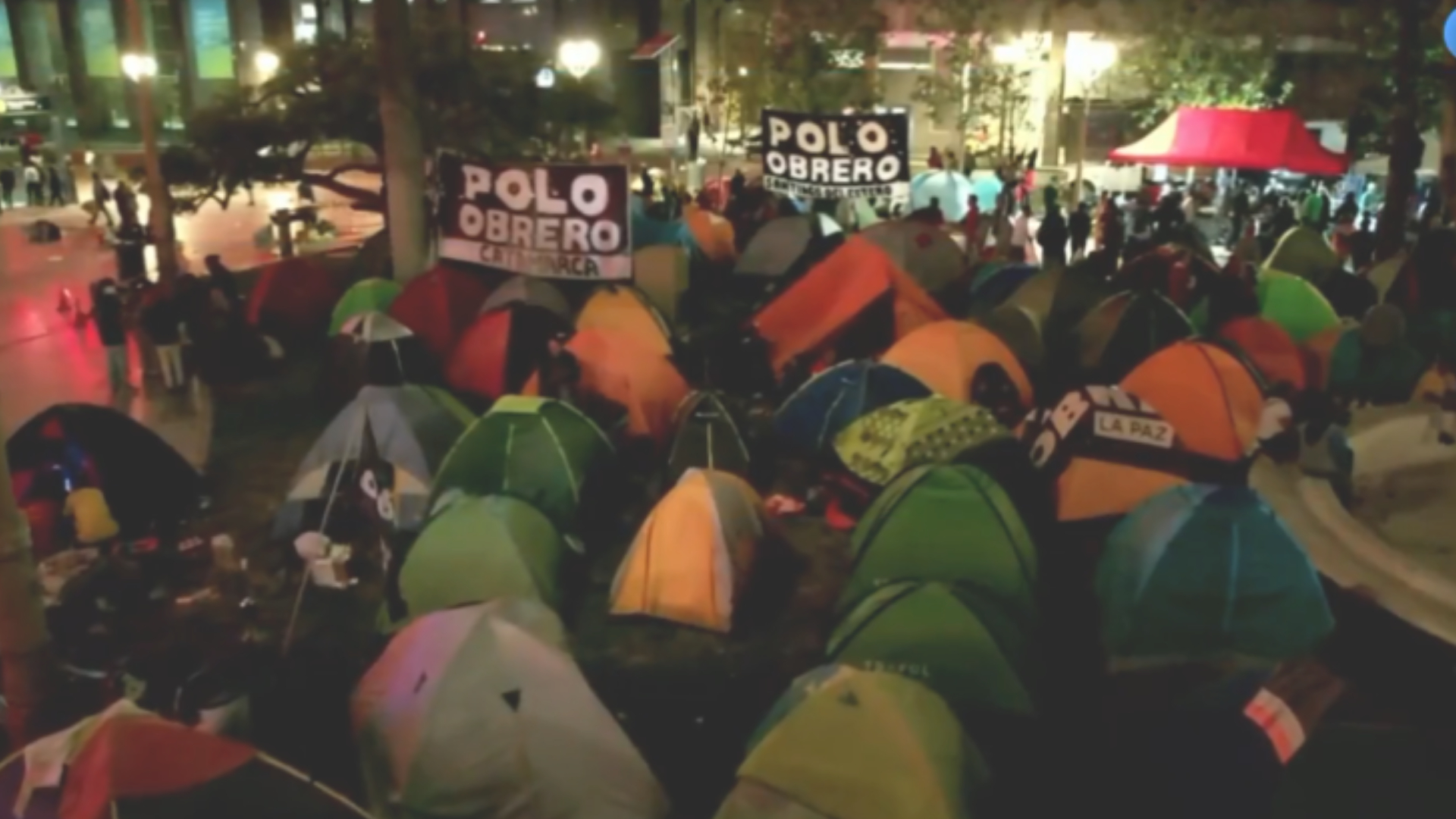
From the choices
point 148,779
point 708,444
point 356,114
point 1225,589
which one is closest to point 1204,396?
point 1225,589

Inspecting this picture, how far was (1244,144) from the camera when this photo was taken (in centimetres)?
1866

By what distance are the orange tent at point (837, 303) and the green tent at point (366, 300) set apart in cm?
384

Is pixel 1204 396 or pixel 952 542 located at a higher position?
pixel 1204 396

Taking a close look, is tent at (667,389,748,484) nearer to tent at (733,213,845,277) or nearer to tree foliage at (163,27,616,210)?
tent at (733,213,845,277)

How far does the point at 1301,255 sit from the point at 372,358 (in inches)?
420

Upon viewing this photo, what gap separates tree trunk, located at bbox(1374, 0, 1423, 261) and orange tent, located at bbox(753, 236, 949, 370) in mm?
8205

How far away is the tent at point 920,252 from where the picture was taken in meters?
15.1

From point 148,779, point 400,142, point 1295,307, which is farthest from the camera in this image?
point 400,142

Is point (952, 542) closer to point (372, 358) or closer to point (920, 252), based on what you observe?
point (372, 358)

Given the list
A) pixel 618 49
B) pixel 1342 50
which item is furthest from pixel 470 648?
pixel 618 49

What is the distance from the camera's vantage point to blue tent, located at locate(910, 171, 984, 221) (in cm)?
2242

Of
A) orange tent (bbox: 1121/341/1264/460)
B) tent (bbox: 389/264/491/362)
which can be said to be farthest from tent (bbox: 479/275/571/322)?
orange tent (bbox: 1121/341/1264/460)

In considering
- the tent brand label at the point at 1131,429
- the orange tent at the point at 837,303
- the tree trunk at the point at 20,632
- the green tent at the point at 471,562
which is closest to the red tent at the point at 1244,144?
the orange tent at the point at 837,303

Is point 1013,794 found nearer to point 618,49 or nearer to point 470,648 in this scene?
point 470,648
